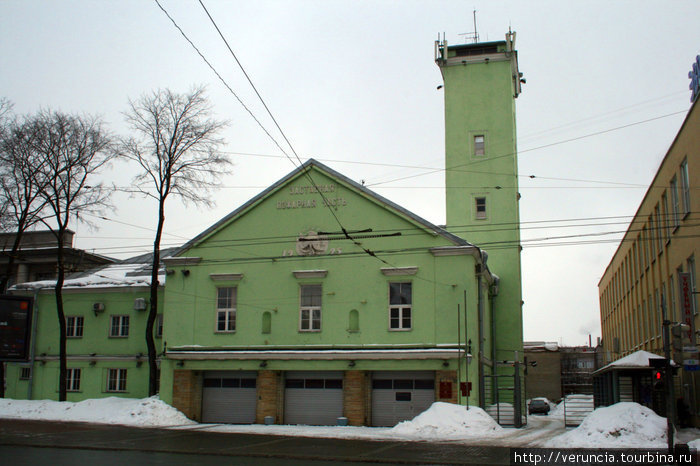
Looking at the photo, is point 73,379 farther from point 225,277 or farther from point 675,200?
point 675,200

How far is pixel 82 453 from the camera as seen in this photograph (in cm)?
1952

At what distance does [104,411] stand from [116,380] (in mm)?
5523

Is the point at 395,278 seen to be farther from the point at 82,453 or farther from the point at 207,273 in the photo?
the point at 82,453

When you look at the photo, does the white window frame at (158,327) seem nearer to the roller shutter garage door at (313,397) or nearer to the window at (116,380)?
the window at (116,380)

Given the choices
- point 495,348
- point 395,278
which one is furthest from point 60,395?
point 495,348

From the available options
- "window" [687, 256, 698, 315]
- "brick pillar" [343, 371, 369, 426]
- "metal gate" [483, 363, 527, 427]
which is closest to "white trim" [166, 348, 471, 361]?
"brick pillar" [343, 371, 369, 426]

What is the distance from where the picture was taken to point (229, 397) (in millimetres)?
32312

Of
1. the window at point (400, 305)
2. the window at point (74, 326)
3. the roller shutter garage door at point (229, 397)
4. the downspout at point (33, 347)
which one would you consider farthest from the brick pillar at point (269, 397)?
the downspout at point (33, 347)

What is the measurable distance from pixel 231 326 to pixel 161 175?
8.96 m

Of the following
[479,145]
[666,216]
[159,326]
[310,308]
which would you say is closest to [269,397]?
[310,308]

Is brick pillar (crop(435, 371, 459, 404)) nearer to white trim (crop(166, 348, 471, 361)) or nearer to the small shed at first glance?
white trim (crop(166, 348, 471, 361))

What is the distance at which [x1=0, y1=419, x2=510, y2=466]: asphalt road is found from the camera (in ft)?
58.5

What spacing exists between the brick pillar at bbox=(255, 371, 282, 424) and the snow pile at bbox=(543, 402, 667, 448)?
13364 mm

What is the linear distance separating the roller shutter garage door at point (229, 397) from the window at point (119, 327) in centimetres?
743
